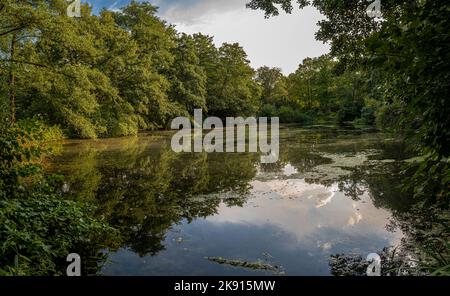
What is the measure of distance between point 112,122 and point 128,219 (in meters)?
23.2

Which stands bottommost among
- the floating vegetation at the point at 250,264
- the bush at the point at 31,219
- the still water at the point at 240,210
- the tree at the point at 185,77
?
the floating vegetation at the point at 250,264

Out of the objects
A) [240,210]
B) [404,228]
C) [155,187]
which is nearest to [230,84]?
[155,187]

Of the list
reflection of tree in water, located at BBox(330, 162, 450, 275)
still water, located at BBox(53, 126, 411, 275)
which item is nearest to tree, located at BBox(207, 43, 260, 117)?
still water, located at BBox(53, 126, 411, 275)

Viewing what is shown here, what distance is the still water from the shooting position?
5500 millimetres

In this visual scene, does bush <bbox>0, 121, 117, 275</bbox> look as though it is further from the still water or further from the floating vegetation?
the floating vegetation

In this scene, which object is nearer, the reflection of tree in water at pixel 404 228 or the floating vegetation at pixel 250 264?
the reflection of tree in water at pixel 404 228

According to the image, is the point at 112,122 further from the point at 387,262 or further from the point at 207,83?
the point at 387,262

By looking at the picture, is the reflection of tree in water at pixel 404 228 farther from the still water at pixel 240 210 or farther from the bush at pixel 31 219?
the bush at pixel 31 219

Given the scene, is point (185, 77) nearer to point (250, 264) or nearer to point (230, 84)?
point (230, 84)

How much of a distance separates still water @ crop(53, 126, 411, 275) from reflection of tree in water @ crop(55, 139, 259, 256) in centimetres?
3

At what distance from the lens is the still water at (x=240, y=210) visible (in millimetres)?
5500

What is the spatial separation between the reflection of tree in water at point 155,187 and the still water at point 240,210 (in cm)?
3

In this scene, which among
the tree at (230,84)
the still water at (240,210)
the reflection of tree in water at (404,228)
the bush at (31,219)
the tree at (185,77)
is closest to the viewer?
the bush at (31,219)

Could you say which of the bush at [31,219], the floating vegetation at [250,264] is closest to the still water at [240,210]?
the floating vegetation at [250,264]
